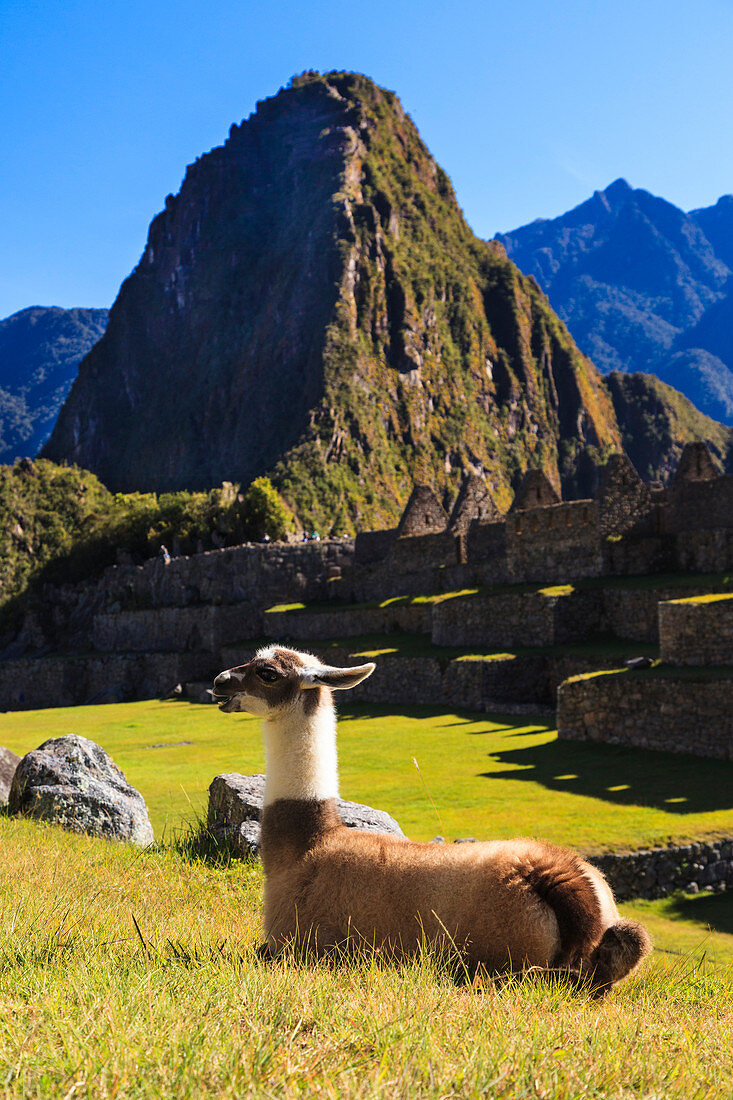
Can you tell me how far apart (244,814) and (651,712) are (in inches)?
319

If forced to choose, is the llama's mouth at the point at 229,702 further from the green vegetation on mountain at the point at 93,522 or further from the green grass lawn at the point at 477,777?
the green vegetation on mountain at the point at 93,522

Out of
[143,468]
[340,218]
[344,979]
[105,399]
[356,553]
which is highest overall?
[340,218]

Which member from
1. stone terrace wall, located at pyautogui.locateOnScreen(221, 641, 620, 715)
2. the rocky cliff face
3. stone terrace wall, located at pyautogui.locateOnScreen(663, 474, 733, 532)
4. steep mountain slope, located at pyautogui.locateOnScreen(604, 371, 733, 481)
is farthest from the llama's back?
steep mountain slope, located at pyautogui.locateOnScreen(604, 371, 733, 481)

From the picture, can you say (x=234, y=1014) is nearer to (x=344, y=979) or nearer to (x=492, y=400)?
(x=344, y=979)

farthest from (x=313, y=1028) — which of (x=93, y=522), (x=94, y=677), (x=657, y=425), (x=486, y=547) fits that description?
(x=657, y=425)

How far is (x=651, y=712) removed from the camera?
1402 cm

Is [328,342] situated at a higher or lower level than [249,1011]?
higher

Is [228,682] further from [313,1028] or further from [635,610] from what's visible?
[635,610]

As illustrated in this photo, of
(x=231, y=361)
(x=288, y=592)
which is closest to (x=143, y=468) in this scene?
(x=231, y=361)

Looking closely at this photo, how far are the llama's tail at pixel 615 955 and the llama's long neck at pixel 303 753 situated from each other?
142cm

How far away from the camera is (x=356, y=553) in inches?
1519

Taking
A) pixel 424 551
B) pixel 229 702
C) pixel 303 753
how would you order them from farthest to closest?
pixel 424 551 → pixel 229 702 → pixel 303 753

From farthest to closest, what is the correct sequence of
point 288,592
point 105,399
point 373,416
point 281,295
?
point 105,399 → point 281,295 → point 373,416 → point 288,592

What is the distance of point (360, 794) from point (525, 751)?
4.01 metres
